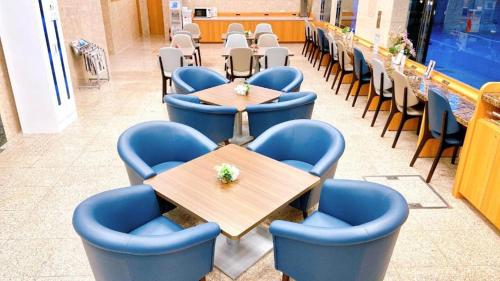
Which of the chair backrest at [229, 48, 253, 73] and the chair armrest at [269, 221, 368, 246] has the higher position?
the chair backrest at [229, 48, 253, 73]

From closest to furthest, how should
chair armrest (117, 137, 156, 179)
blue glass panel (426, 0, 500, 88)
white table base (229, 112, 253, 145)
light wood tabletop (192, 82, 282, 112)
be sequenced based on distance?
1. chair armrest (117, 137, 156, 179)
2. light wood tabletop (192, 82, 282, 112)
3. white table base (229, 112, 253, 145)
4. blue glass panel (426, 0, 500, 88)

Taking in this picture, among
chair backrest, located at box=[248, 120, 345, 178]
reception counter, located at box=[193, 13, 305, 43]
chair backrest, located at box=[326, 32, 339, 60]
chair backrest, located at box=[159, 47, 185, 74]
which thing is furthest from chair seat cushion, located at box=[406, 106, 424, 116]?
reception counter, located at box=[193, 13, 305, 43]

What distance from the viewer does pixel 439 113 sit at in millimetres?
3562

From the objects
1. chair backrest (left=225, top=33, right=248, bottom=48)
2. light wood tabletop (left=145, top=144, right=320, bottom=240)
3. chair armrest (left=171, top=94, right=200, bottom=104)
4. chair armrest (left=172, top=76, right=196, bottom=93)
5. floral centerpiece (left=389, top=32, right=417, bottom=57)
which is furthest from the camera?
chair backrest (left=225, top=33, right=248, bottom=48)

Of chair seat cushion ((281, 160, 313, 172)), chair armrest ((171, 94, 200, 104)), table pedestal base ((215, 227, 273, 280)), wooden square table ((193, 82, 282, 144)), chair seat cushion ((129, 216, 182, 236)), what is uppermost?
chair armrest ((171, 94, 200, 104))

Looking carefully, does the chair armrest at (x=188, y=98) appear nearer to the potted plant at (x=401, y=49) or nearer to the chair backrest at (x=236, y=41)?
the potted plant at (x=401, y=49)

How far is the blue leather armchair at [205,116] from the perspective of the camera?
3637 mm

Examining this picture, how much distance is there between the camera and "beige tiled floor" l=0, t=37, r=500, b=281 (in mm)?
2631

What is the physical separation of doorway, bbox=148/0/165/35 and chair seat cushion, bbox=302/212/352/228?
43.9ft

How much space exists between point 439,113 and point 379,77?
1.57 metres

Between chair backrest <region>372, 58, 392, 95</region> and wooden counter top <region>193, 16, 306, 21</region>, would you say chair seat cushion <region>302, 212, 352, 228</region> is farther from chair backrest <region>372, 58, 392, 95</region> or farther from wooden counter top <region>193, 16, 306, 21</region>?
wooden counter top <region>193, 16, 306, 21</region>

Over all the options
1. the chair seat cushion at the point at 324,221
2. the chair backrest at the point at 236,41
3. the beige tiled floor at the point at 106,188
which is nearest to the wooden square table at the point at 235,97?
the beige tiled floor at the point at 106,188

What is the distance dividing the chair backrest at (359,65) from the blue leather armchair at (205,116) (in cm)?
298

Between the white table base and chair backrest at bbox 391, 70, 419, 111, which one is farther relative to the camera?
the white table base
